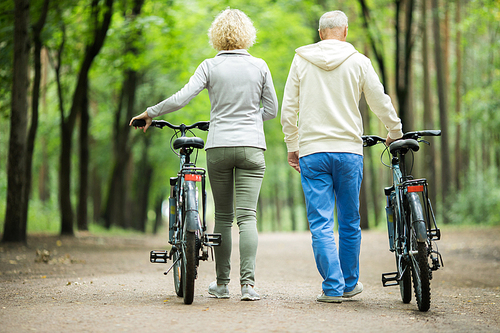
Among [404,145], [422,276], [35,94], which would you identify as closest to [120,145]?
[35,94]

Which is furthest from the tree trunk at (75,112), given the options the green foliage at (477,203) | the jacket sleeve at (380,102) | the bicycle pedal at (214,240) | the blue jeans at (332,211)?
the green foliage at (477,203)

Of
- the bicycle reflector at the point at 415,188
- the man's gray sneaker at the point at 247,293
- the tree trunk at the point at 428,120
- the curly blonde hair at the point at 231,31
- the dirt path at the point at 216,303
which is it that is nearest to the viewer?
the dirt path at the point at 216,303

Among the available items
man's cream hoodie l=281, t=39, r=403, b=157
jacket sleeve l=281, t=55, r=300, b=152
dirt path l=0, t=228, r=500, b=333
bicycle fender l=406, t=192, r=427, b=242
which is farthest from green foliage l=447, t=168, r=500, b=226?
jacket sleeve l=281, t=55, r=300, b=152

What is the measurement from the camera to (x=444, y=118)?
22.1 m

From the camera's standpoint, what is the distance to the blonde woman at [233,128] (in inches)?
180

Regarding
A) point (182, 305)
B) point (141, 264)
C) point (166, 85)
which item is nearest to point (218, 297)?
point (182, 305)

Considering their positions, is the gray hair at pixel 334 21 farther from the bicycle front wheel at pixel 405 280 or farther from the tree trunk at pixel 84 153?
the tree trunk at pixel 84 153

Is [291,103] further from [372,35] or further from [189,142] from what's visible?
[372,35]

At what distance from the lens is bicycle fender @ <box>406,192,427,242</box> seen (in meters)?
4.26

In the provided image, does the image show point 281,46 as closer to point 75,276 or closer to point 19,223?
point 19,223

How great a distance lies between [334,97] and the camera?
4.80 metres

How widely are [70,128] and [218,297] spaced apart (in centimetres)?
1124

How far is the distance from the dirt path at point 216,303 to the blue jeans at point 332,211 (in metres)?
0.26

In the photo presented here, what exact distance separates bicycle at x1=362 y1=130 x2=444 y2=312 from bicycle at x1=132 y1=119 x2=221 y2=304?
1581 millimetres
